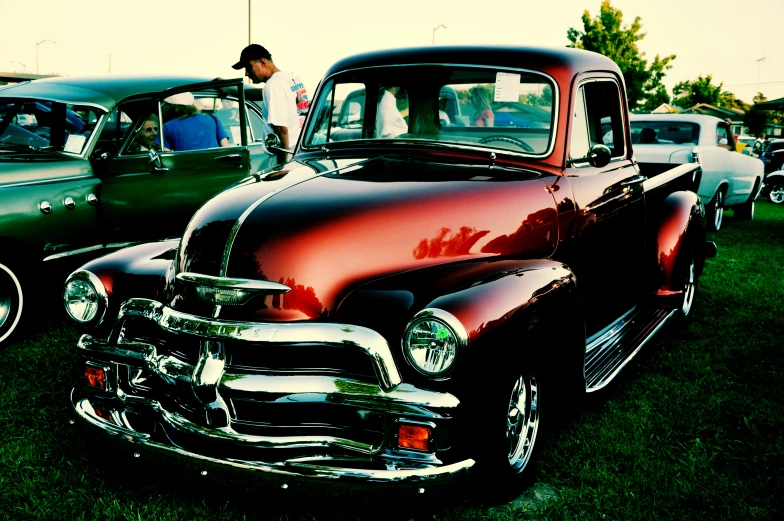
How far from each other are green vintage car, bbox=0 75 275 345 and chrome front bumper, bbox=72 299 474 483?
2.71 m

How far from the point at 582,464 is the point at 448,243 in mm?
1202

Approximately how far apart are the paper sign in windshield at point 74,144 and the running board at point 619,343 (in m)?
3.86

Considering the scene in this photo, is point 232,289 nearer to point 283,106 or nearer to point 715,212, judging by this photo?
point 283,106

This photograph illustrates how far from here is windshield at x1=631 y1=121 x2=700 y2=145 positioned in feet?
35.4

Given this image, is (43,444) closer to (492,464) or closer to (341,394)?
(341,394)

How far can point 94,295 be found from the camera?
322cm

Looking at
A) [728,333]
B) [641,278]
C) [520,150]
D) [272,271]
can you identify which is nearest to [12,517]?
[272,271]

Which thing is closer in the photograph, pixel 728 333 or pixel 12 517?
pixel 12 517

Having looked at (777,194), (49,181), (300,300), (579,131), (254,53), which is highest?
(254,53)

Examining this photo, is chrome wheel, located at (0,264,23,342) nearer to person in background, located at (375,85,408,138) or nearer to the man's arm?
the man's arm

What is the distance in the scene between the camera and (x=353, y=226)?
2.97 m

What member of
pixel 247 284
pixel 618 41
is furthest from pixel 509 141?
pixel 618 41

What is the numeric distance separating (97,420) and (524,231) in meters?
1.98

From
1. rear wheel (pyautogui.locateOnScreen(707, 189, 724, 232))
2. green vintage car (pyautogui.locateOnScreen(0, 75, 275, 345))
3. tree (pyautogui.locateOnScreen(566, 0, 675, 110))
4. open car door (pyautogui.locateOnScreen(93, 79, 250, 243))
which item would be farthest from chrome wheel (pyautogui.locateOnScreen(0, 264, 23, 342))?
tree (pyautogui.locateOnScreen(566, 0, 675, 110))
